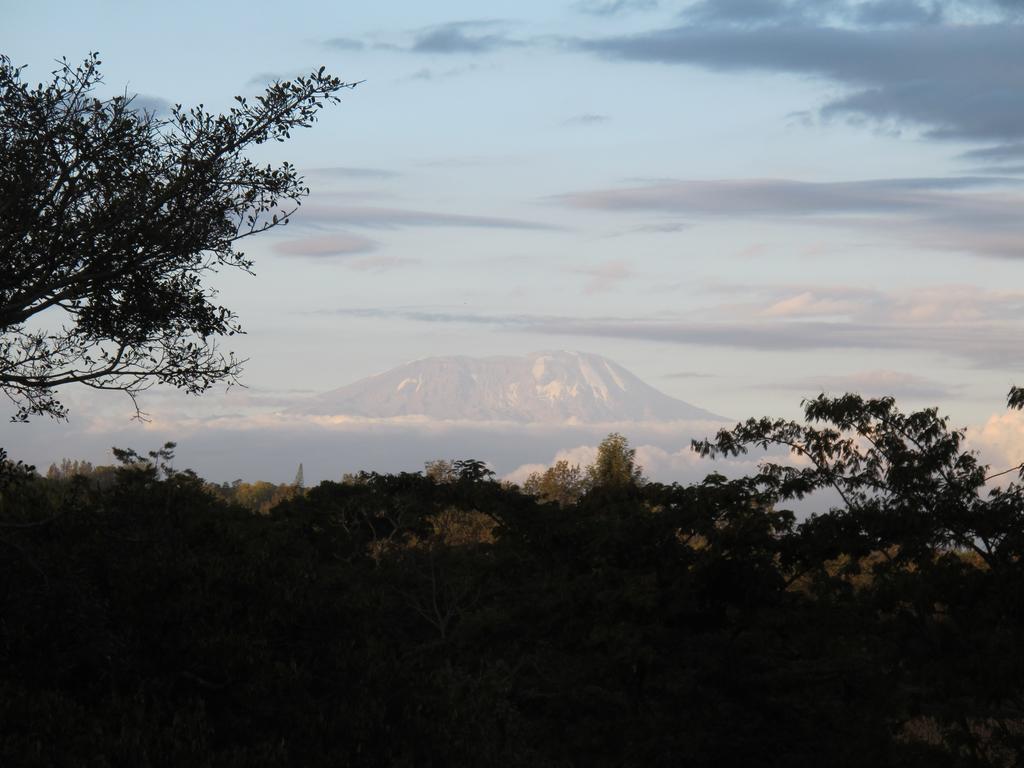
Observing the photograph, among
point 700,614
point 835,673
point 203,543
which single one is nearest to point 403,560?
point 700,614

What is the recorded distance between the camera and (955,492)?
23.3 metres

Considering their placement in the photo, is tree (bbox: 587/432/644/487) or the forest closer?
the forest

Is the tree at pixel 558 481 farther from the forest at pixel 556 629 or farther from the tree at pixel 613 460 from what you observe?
the forest at pixel 556 629

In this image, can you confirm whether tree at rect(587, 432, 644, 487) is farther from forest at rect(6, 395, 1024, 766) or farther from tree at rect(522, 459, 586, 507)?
forest at rect(6, 395, 1024, 766)

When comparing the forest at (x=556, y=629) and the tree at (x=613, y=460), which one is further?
the tree at (x=613, y=460)

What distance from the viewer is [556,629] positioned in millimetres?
29984

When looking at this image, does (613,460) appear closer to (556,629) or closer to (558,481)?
(558,481)

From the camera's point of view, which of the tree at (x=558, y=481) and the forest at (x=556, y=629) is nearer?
the forest at (x=556, y=629)

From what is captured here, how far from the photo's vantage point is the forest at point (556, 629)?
41.7ft

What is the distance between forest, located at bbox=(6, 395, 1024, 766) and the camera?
12.7 m

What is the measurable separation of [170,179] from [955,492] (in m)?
15.6

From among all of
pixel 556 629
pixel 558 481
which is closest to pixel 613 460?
pixel 558 481

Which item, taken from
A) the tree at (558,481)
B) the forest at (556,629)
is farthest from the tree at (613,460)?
the forest at (556,629)

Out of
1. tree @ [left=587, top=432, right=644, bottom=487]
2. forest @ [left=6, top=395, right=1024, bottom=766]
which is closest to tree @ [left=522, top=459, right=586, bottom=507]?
tree @ [left=587, top=432, right=644, bottom=487]
